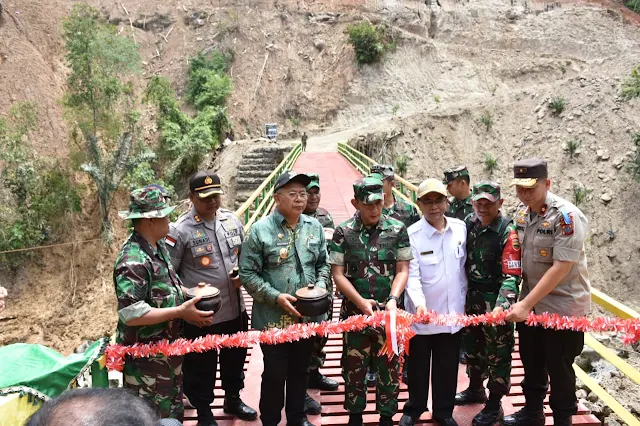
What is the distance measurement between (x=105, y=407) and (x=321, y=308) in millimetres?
2031

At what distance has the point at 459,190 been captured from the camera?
4828mm

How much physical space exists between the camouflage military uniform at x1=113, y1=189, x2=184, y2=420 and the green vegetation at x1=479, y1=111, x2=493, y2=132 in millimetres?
22604

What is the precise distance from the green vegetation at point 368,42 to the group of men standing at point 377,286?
101 ft

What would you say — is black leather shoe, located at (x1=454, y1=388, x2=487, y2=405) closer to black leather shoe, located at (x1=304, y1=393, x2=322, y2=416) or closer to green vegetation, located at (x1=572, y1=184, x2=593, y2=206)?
black leather shoe, located at (x1=304, y1=393, x2=322, y2=416)

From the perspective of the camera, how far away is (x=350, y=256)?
10.8ft

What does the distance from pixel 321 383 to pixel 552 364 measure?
1.83 meters

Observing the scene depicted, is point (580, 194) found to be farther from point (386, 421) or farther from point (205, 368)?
point (205, 368)

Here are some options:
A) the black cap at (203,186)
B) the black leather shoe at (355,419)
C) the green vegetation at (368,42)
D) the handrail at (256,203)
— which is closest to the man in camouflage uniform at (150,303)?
the black cap at (203,186)

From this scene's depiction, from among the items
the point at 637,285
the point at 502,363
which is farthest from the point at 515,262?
the point at 637,285

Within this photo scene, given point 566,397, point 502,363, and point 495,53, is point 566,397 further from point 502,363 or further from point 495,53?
point 495,53

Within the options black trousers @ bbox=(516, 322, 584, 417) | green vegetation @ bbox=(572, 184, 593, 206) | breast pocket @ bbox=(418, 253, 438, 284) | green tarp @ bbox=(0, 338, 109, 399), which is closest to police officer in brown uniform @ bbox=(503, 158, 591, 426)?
black trousers @ bbox=(516, 322, 584, 417)

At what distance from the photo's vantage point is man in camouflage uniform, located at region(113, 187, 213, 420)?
2.69 meters

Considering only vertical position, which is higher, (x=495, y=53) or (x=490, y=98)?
(x=495, y=53)

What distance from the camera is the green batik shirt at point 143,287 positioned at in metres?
2.66
